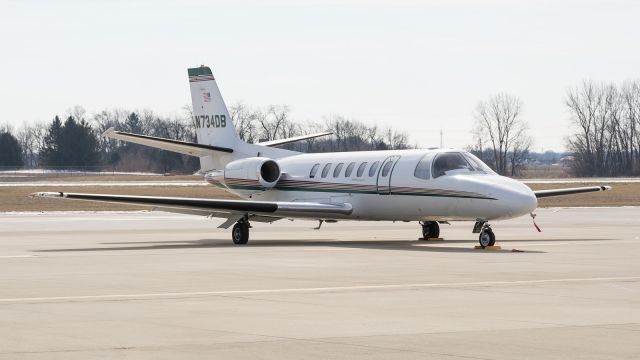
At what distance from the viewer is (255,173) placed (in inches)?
1298

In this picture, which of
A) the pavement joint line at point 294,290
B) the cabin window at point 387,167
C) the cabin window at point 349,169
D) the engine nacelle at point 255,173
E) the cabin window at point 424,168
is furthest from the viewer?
the engine nacelle at point 255,173

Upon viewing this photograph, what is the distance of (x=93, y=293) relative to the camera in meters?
15.5

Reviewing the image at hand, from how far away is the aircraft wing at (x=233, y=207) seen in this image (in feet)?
90.4

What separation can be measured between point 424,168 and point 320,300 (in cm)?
1418

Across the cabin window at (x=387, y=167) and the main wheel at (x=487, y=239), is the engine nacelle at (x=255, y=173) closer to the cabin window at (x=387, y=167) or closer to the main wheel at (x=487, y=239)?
the cabin window at (x=387, y=167)

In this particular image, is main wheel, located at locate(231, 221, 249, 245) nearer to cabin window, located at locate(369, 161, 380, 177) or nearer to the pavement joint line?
cabin window, located at locate(369, 161, 380, 177)

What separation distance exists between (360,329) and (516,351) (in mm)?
1942

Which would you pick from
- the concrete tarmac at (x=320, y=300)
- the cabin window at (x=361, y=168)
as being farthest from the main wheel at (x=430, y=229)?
the cabin window at (x=361, y=168)

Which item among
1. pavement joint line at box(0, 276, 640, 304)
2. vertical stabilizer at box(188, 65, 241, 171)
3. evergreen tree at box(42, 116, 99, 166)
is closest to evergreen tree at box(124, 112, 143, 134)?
evergreen tree at box(42, 116, 99, 166)

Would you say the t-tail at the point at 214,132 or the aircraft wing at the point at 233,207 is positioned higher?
the t-tail at the point at 214,132

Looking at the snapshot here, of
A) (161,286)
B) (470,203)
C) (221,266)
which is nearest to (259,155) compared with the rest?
(470,203)

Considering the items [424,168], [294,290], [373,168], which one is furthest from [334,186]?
[294,290]

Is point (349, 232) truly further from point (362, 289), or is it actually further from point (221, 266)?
point (362, 289)

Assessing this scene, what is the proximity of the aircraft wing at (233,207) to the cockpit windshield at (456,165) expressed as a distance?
3.16 meters
